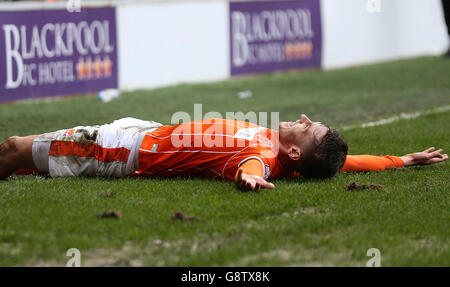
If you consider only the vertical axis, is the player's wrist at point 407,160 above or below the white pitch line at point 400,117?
below

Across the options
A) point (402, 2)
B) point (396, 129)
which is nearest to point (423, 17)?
point (402, 2)

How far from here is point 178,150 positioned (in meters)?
5.45

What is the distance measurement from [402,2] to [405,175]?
16.1 meters

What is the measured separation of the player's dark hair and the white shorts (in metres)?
1.26

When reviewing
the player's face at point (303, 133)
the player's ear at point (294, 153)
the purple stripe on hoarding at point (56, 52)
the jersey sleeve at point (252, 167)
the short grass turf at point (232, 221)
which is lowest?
the short grass turf at point (232, 221)

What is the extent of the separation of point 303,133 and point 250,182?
807 millimetres

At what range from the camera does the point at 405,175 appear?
5.86 meters

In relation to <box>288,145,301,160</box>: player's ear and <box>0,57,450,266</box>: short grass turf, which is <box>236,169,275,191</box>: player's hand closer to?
<box>0,57,450,266</box>: short grass turf

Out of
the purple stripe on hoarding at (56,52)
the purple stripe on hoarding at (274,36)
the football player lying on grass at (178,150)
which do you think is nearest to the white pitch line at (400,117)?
the football player lying on grass at (178,150)

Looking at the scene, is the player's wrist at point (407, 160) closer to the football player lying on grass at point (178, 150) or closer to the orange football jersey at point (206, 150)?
the football player lying on grass at point (178, 150)

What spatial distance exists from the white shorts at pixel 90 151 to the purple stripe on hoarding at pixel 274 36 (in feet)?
32.0

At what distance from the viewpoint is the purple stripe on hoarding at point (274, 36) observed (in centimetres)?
1522

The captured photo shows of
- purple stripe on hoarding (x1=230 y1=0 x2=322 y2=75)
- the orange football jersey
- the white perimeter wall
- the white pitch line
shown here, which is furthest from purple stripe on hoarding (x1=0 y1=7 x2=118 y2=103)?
the orange football jersey

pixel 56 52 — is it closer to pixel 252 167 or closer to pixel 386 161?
pixel 386 161
